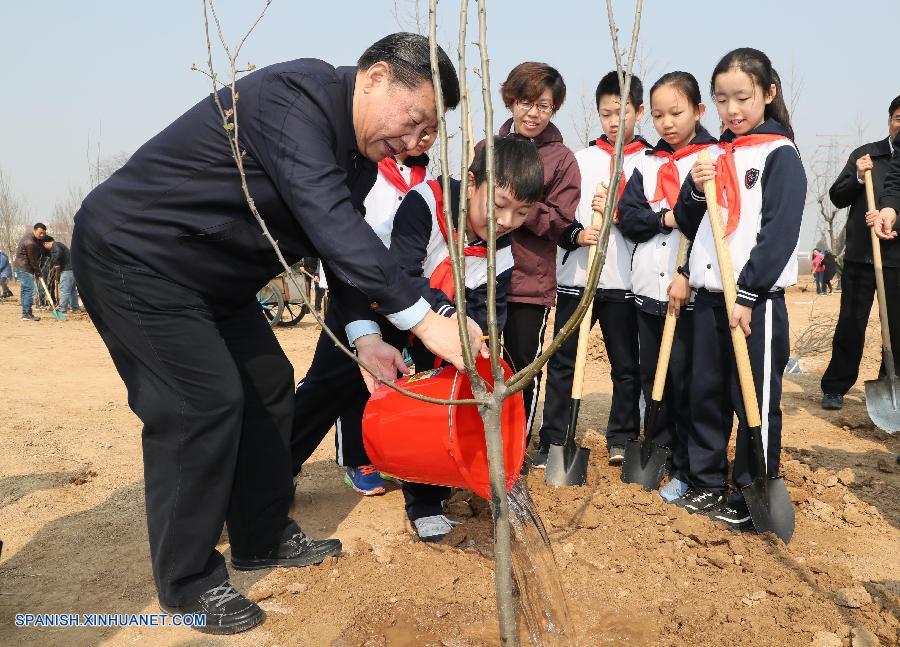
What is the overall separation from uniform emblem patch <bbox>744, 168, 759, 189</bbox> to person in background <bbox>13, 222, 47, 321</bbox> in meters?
13.3

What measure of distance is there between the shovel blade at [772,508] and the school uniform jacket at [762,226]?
2.56 feet

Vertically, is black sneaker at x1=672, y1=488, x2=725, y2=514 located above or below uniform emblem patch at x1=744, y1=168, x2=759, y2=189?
below

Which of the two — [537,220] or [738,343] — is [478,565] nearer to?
[738,343]

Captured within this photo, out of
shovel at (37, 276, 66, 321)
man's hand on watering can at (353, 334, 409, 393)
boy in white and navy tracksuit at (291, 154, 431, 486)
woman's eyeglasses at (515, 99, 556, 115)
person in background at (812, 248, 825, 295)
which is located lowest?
person in background at (812, 248, 825, 295)

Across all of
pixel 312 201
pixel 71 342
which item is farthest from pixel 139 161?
pixel 71 342

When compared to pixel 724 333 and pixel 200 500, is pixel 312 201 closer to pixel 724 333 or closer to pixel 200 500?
pixel 200 500

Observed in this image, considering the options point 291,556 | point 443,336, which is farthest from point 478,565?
point 443,336

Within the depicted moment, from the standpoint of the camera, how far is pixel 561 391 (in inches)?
167

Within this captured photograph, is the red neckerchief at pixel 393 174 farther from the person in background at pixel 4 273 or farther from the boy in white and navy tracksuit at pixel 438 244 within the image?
the person in background at pixel 4 273

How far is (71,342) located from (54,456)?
6542 mm

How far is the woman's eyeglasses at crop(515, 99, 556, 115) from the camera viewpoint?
3961 mm

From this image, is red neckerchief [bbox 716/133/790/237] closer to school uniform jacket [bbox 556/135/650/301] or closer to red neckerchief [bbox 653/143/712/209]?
red neckerchief [bbox 653/143/712/209]

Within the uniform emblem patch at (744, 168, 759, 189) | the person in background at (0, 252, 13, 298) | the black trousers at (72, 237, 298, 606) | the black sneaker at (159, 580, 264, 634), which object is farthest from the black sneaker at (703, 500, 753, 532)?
the person in background at (0, 252, 13, 298)

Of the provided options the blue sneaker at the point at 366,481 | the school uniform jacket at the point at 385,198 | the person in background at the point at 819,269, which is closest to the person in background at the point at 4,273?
the school uniform jacket at the point at 385,198
